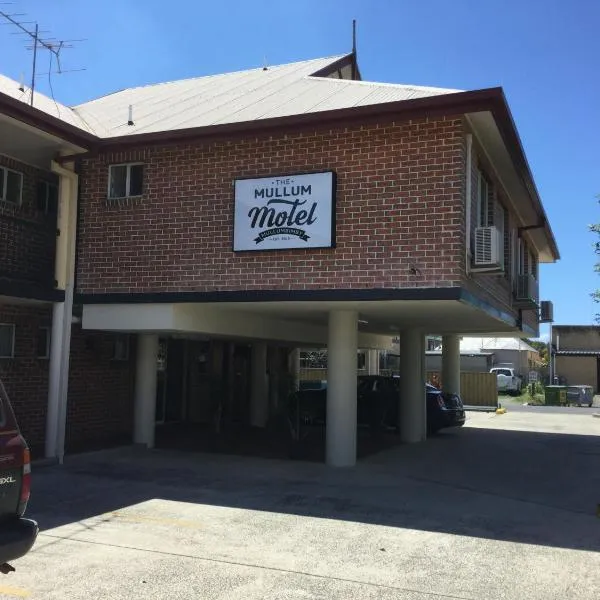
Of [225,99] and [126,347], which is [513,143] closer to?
[225,99]

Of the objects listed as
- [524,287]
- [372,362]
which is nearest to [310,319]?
[524,287]

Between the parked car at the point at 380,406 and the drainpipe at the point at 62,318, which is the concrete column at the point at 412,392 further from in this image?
the drainpipe at the point at 62,318

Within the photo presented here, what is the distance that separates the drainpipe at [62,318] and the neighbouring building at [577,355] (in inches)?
1554

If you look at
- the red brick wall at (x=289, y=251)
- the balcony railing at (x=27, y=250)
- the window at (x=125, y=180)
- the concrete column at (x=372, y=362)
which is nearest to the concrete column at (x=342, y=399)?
the red brick wall at (x=289, y=251)

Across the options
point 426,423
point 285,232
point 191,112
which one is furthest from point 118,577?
point 426,423

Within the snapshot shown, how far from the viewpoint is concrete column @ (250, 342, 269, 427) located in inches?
744

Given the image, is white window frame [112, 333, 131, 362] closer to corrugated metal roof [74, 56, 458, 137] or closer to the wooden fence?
corrugated metal roof [74, 56, 458, 137]

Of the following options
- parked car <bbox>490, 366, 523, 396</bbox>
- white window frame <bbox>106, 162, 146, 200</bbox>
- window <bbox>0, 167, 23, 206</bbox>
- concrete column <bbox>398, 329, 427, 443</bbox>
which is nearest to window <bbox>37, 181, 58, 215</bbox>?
window <bbox>0, 167, 23, 206</bbox>

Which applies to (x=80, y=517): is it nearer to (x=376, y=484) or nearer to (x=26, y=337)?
(x=376, y=484)

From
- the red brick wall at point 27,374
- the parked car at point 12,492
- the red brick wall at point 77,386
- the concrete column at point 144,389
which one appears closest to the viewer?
the parked car at point 12,492

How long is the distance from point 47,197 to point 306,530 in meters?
8.81

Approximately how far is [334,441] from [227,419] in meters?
7.93

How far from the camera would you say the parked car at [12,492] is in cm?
467

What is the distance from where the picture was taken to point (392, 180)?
10.6 metres
